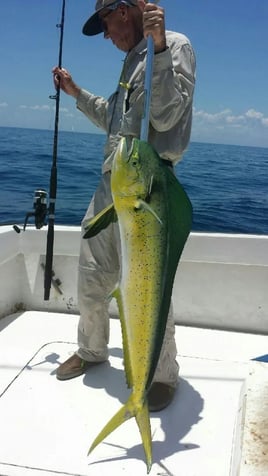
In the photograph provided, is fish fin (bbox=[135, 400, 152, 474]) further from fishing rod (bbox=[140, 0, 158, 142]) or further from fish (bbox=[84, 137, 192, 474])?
fishing rod (bbox=[140, 0, 158, 142])

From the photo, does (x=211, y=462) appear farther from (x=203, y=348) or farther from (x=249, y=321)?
(x=249, y=321)

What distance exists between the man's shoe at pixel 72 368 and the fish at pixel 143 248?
40.6 inches

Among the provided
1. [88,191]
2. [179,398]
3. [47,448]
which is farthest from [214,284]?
[88,191]

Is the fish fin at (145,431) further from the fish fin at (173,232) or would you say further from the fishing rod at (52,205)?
the fishing rod at (52,205)

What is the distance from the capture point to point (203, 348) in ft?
11.6

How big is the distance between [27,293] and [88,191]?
9248mm

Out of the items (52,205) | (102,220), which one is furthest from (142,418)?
(52,205)

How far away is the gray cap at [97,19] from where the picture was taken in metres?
2.52

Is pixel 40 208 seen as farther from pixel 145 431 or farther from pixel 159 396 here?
pixel 145 431

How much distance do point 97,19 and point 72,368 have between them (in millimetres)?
1944

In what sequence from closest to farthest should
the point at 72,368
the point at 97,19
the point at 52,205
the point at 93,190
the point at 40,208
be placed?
the point at 97,19, the point at 72,368, the point at 52,205, the point at 40,208, the point at 93,190

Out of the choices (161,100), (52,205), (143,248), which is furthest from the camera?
(52,205)

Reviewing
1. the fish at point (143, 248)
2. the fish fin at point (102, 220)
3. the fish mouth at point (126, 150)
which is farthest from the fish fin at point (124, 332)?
the fish mouth at point (126, 150)

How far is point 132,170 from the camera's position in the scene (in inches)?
68.4
